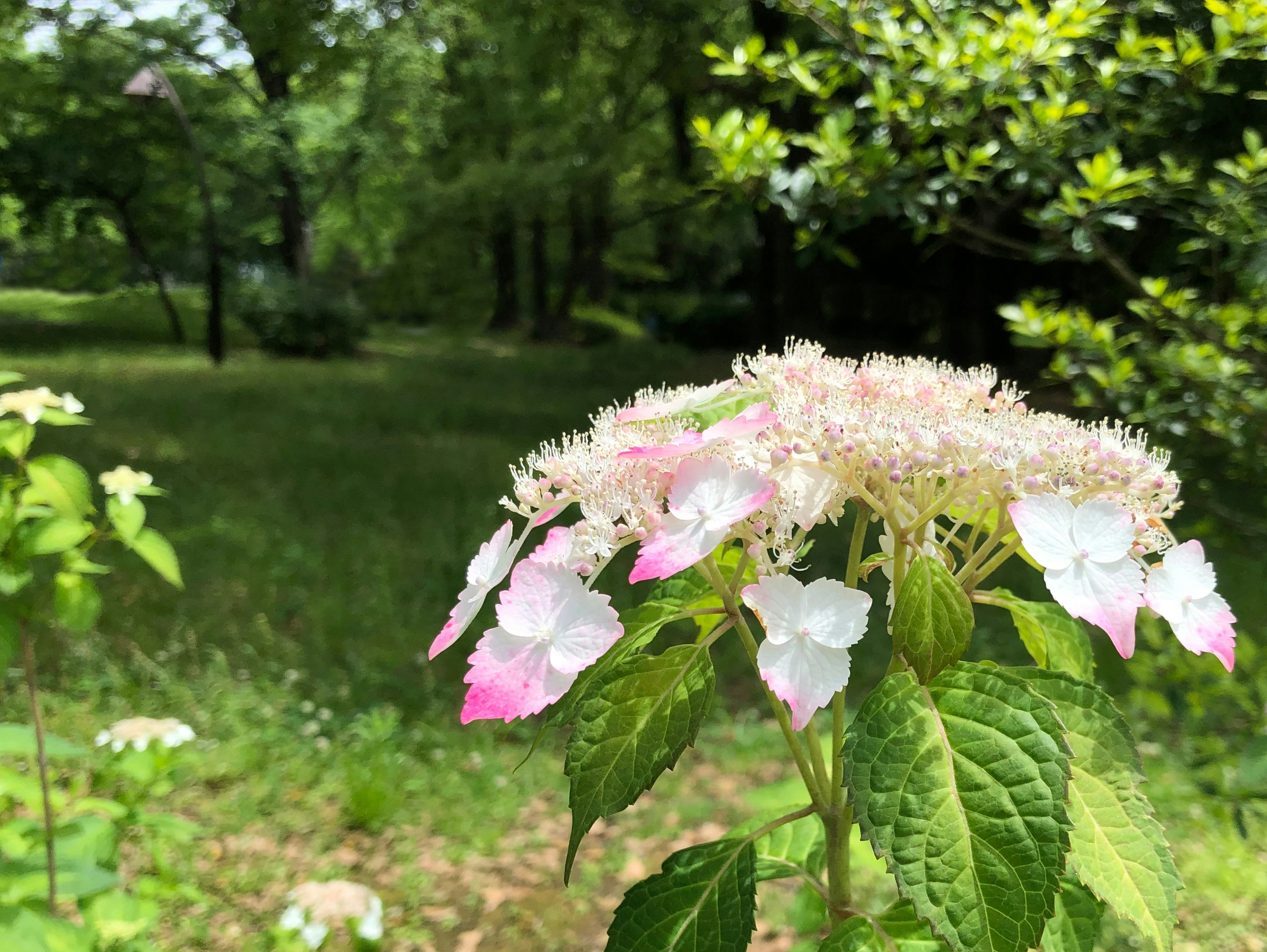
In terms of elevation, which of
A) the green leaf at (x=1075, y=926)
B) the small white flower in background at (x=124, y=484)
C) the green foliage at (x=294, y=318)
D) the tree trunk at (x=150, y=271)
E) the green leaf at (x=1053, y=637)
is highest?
the green leaf at (x=1053, y=637)

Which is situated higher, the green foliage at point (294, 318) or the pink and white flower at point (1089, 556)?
the pink and white flower at point (1089, 556)

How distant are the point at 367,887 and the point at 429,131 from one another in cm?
1688

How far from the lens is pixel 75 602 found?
143 centimetres

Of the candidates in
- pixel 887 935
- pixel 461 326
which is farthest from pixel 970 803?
pixel 461 326

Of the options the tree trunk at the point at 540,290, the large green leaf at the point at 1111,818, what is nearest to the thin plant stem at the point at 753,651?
the large green leaf at the point at 1111,818

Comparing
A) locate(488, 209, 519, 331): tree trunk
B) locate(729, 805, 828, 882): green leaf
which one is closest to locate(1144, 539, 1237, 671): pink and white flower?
locate(729, 805, 828, 882): green leaf

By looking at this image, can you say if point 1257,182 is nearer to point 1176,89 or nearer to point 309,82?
point 1176,89

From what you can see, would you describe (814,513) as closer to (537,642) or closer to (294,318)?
(537,642)

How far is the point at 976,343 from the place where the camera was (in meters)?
10.7

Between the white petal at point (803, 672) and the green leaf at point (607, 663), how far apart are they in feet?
0.63

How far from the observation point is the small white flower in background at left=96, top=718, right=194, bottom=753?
193 centimetres

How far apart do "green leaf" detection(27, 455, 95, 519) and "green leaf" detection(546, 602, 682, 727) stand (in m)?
0.93

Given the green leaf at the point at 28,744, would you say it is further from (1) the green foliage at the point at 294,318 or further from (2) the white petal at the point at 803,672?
(1) the green foliage at the point at 294,318

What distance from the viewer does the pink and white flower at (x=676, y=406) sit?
2.76 ft
